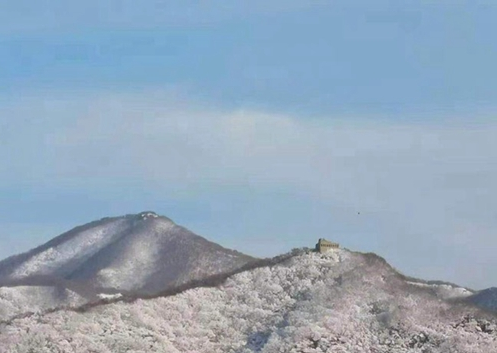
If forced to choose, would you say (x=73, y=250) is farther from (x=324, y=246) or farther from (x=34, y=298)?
(x=324, y=246)

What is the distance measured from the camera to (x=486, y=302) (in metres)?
101

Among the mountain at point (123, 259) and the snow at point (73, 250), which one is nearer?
the mountain at point (123, 259)

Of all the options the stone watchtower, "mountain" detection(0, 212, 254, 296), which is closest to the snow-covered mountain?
"mountain" detection(0, 212, 254, 296)

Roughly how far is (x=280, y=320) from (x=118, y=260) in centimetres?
7666

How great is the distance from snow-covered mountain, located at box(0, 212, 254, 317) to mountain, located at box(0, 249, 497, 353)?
42.6 meters

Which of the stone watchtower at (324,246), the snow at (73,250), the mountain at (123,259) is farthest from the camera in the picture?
the snow at (73,250)

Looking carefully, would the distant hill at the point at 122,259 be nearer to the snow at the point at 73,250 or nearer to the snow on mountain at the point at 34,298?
the snow at the point at 73,250

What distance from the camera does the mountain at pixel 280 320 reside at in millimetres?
60312

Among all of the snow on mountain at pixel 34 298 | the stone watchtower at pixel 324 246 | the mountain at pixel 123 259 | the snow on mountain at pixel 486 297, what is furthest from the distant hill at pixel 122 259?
the stone watchtower at pixel 324 246

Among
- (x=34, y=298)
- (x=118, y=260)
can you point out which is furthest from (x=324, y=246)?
(x=118, y=260)

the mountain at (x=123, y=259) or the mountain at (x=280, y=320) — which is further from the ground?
the mountain at (x=123, y=259)

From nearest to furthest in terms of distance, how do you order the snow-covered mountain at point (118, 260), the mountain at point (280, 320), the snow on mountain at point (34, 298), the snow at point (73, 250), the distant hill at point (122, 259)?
1. the mountain at point (280, 320)
2. the snow on mountain at point (34, 298)
3. the snow-covered mountain at point (118, 260)
4. the distant hill at point (122, 259)
5. the snow at point (73, 250)

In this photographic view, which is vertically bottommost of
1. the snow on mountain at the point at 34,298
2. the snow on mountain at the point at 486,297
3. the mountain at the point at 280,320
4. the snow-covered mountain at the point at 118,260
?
the mountain at the point at 280,320

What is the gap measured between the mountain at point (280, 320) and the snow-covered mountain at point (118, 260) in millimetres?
42649
